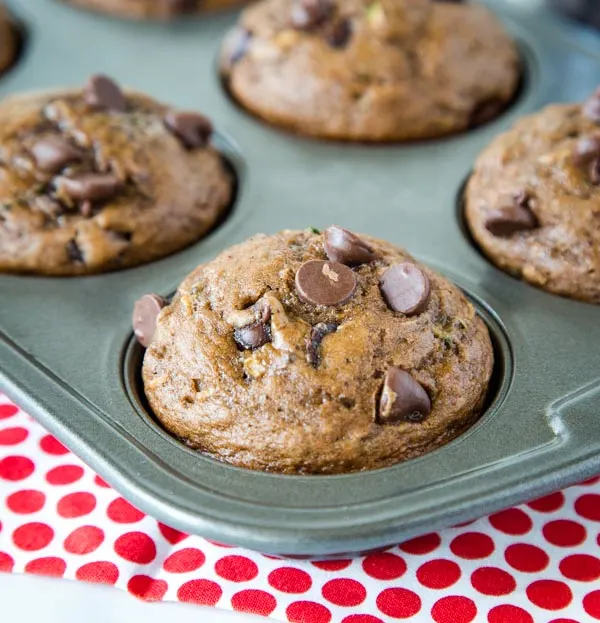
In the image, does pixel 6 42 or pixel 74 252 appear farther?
pixel 6 42

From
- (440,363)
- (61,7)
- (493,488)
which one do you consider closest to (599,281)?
(440,363)

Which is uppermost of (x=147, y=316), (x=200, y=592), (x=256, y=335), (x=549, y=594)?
(x=256, y=335)

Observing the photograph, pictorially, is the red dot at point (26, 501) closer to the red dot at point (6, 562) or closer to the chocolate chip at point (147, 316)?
the red dot at point (6, 562)

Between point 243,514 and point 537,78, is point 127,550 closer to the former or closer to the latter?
point 243,514

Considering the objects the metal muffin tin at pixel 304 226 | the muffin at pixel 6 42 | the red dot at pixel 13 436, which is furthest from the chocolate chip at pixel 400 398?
the muffin at pixel 6 42

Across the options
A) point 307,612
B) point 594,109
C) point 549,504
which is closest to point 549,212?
point 594,109

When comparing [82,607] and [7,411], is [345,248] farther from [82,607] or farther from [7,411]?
[7,411]

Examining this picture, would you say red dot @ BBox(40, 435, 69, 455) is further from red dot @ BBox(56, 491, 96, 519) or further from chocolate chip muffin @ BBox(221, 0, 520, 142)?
chocolate chip muffin @ BBox(221, 0, 520, 142)

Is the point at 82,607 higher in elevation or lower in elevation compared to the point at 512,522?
lower

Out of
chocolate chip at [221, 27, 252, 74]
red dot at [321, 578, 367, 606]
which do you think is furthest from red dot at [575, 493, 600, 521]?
chocolate chip at [221, 27, 252, 74]
